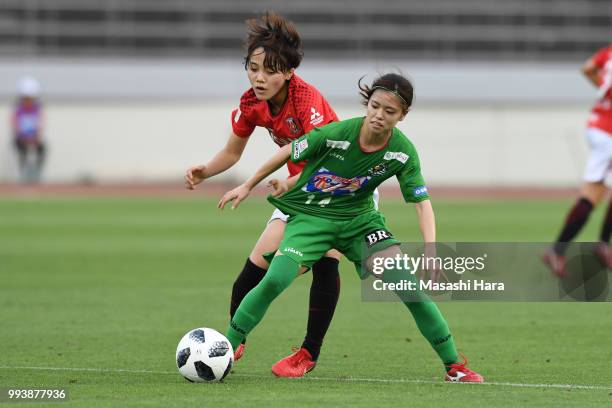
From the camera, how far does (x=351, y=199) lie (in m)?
7.00

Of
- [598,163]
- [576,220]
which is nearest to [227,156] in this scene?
[576,220]

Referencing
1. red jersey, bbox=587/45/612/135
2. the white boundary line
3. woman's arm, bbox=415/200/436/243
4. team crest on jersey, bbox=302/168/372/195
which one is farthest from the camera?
red jersey, bbox=587/45/612/135

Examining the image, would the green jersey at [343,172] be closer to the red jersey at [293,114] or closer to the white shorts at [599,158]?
the red jersey at [293,114]

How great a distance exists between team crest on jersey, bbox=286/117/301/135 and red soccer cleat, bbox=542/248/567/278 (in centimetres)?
434

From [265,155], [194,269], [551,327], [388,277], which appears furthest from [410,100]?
[265,155]

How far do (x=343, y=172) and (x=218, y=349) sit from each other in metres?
1.22

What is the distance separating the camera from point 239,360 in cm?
770

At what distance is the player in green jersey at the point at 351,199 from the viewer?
6754 millimetres

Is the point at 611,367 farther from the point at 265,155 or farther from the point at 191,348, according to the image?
the point at 265,155

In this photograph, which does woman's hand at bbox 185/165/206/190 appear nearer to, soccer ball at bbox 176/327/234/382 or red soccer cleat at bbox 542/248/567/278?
soccer ball at bbox 176/327/234/382

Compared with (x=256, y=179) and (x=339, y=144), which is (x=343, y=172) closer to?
(x=339, y=144)

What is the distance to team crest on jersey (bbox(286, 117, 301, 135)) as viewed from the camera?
7.42 metres

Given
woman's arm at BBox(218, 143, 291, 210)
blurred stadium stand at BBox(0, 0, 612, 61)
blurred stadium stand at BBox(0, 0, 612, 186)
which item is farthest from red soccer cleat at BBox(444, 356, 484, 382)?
blurred stadium stand at BBox(0, 0, 612, 61)

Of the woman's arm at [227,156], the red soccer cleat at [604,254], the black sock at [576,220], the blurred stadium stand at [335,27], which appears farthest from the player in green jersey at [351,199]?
the blurred stadium stand at [335,27]
